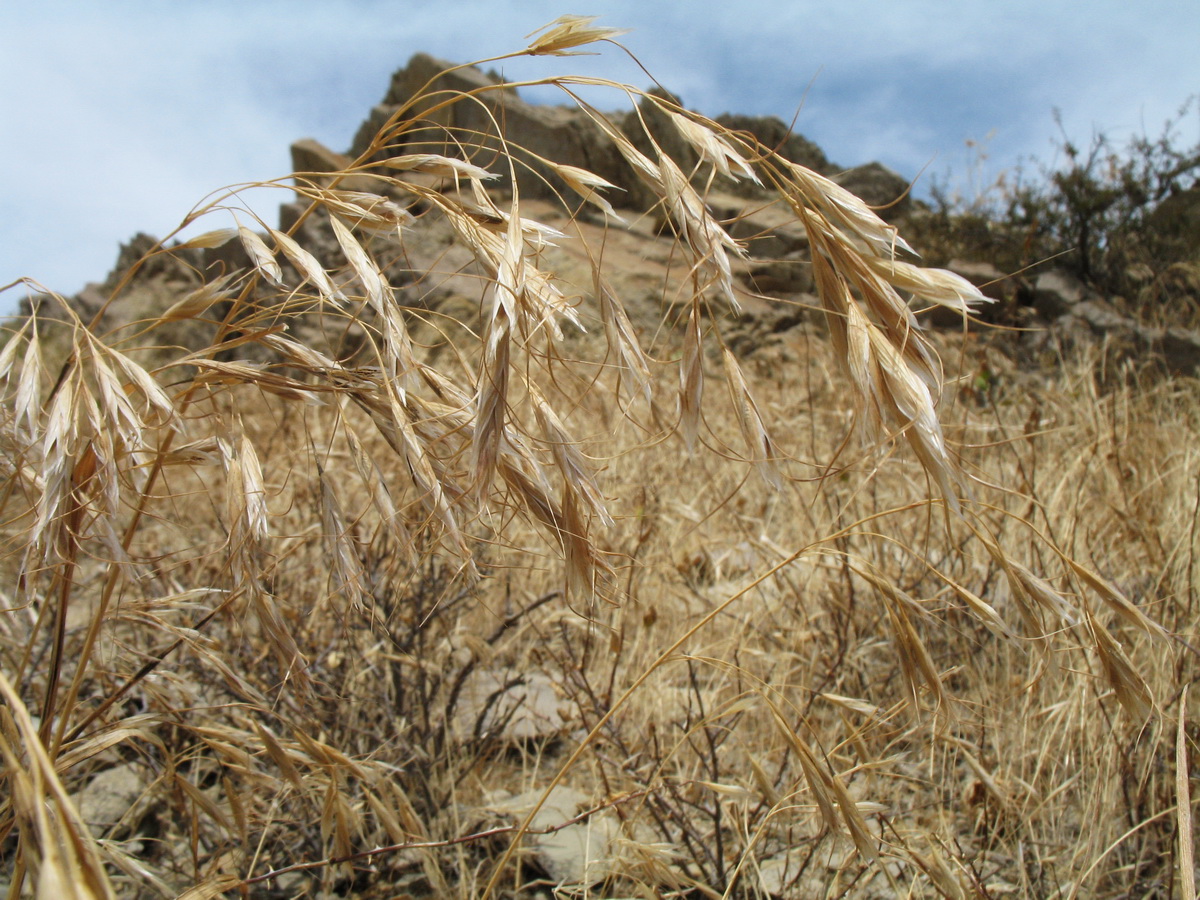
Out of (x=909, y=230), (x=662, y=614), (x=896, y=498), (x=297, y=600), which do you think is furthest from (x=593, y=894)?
(x=909, y=230)

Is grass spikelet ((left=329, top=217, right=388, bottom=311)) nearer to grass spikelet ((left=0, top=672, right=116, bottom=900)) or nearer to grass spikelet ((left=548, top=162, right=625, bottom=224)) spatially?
grass spikelet ((left=548, top=162, right=625, bottom=224))

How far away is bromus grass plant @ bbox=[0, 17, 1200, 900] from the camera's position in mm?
693

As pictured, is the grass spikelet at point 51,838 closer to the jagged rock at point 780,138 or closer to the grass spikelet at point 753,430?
the grass spikelet at point 753,430

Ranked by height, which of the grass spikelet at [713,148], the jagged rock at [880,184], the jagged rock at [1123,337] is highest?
the jagged rock at [880,184]

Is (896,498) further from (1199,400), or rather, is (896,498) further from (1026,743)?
(1199,400)

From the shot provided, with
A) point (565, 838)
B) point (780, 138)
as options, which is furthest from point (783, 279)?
point (565, 838)

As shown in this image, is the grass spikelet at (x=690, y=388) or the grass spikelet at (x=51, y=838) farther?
the grass spikelet at (x=690, y=388)

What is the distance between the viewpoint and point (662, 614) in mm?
2053

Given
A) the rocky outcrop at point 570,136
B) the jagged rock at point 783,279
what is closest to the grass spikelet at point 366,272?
the rocky outcrop at point 570,136

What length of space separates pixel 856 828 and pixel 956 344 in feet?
14.4

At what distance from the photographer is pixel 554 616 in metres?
1.73

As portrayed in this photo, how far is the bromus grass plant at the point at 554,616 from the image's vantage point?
0.69 metres

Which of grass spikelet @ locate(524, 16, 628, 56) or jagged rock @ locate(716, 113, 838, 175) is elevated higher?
jagged rock @ locate(716, 113, 838, 175)

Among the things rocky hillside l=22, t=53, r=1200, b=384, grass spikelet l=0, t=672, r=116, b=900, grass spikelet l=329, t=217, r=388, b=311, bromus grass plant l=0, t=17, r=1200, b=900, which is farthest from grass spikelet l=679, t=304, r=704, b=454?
rocky hillside l=22, t=53, r=1200, b=384
